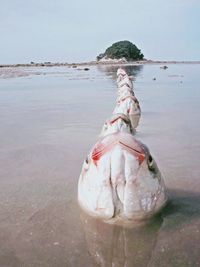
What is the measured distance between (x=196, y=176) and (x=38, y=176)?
1952mm

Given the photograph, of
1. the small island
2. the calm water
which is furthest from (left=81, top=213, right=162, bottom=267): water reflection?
the small island

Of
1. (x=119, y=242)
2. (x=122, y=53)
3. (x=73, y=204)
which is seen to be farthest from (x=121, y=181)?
(x=122, y=53)

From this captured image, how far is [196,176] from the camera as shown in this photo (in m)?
5.16

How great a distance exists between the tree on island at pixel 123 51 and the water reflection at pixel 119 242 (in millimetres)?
83145

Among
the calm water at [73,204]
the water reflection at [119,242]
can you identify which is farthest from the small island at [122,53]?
the water reflection at [119,242]

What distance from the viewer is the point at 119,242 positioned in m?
3.57

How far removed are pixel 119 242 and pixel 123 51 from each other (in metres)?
85.1

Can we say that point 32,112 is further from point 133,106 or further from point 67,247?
point 67,247

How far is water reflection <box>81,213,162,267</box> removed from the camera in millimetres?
3291

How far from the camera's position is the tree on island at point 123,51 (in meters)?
86.4

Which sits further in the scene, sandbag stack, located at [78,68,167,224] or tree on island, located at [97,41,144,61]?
tree on island, located at [97,41,144,61]

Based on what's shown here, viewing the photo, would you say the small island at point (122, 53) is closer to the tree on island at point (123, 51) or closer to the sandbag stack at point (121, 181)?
the tree on island at point (123, 51)

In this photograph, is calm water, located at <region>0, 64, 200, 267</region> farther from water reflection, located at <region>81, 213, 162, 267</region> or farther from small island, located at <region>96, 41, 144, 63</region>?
small island, located at <region>96, 41, 144, 63</region>

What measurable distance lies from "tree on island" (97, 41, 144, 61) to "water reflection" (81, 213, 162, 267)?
83145mm
